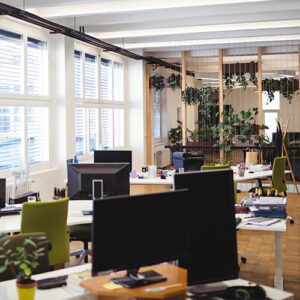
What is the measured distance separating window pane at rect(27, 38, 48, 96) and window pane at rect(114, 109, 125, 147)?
3.89 m

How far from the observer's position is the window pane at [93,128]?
38.6 ft

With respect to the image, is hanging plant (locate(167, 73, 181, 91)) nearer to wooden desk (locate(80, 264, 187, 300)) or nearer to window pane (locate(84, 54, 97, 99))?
window pane (locate(84, 54, 97, 99))

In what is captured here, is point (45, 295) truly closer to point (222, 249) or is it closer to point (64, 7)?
point (222, 249)

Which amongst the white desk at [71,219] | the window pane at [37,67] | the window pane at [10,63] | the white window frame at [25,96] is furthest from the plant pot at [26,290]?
the window pane at [37,67]

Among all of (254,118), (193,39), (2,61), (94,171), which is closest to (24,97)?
(2,61)

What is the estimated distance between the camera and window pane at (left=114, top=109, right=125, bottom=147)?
13.4m

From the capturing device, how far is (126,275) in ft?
9.59

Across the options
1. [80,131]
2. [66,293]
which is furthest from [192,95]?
[66,293]

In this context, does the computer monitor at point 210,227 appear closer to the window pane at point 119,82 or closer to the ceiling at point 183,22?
the ceiling at point 183,22

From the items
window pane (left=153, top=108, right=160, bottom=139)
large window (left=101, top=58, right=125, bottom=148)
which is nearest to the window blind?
large window (left=101, top=58, right=125, bottom=148)

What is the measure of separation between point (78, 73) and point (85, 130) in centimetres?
131

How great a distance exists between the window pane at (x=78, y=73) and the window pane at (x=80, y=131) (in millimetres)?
389

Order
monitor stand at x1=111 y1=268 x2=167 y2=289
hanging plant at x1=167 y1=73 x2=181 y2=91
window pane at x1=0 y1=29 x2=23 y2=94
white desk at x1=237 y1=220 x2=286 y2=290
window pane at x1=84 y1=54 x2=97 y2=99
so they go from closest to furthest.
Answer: monitor stand at x1=111 y1=268 x2=167 y2=289, white desk at x1=237 y1=220 x2=286 y2=290, window pane at x1=0 y1=29 x2=23 y2=94, window pane at x1=84 y1=54 x2=97 y2=99, hanging plant at x1=167 y1=73 x2=181 y2=91

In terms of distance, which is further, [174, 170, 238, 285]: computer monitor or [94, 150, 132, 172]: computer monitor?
[94, 150, 132, 172]: computer monitor
